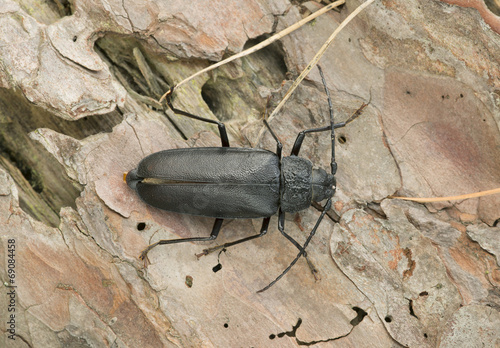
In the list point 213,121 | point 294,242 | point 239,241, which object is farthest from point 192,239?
point 213,121

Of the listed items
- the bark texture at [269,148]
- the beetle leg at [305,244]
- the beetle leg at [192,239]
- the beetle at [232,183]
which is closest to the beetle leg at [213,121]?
the beetle at [232,183]

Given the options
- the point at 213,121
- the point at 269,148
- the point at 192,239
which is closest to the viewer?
the point at 192,239

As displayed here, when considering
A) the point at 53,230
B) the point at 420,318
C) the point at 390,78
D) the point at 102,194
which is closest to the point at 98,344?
the point at 53,230

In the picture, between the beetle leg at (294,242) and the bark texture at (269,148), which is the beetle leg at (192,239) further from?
the beetle leg at (294,242)

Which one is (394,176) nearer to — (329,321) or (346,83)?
(346,83)

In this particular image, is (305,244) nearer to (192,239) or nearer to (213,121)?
(192,239)

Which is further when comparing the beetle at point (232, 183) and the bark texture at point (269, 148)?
the beetle at point (232, 183)

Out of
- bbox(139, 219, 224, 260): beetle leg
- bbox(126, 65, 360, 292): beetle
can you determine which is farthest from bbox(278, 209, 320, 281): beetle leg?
bbox(139, 219, 224, 260): beetle leg

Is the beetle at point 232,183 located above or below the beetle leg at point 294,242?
above

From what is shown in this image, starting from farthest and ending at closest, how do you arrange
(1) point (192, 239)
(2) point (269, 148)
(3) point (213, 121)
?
(2) point (269, 148) < (3) point (213, 121) < (1) point (192, 239)

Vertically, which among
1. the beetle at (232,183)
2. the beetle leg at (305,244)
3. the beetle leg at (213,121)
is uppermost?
the beetle leg at (213,121)
